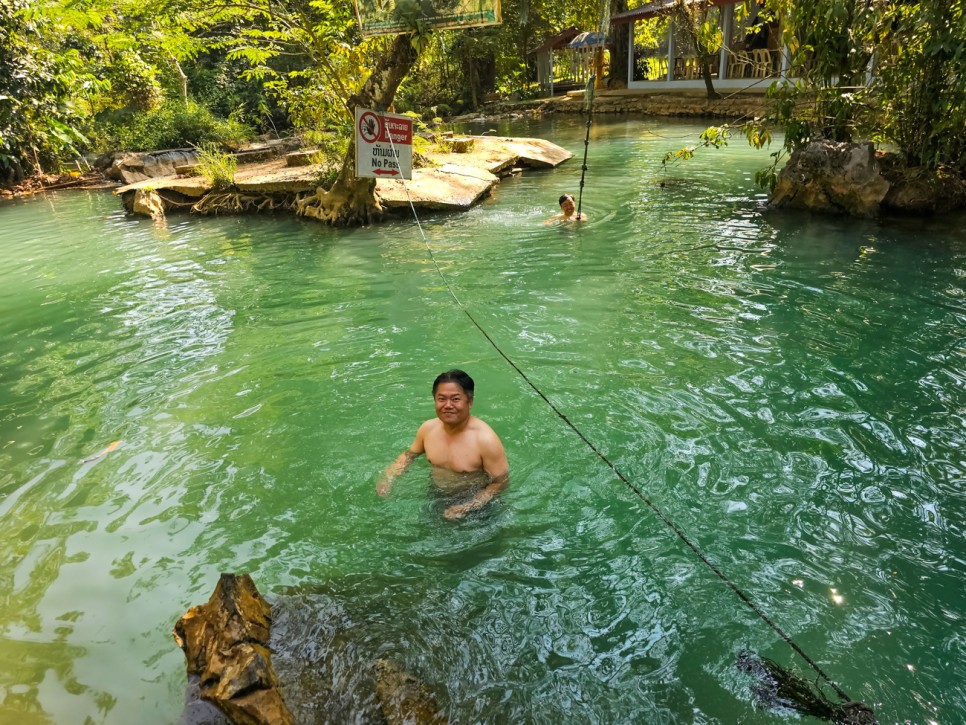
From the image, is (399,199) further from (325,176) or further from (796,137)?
(796,137)

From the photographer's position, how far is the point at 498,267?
8547mm

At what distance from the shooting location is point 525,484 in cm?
405

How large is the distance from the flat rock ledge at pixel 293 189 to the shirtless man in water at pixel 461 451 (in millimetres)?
8494

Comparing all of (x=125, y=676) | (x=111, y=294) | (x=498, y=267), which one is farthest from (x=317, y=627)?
Answer: (x=111, y=294)

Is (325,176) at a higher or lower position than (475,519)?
higher

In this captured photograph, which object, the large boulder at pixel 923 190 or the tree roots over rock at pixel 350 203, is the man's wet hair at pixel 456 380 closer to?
the tree roots over rock at pixel 350 203

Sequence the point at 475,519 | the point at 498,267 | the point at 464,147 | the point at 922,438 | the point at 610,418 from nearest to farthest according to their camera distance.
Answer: the point at 475,519
the point at 922,438
the point at 610,418
the point at 498,267
the point at 464,147

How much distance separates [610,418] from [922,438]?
82.4 inches

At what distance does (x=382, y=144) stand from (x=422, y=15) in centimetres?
151

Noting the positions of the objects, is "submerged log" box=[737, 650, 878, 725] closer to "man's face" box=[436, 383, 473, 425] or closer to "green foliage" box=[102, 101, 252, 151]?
"man's face" box=[436, 383, 473, 425]

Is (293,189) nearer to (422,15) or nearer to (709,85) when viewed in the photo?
(422,15)

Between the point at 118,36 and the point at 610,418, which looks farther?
the point at 118,36

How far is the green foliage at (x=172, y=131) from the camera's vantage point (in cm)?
2034

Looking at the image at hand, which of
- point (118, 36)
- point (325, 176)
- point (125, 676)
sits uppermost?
point (118, 36)
